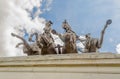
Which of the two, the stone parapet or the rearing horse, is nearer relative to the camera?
the stone parapet

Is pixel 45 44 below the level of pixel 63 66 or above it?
above

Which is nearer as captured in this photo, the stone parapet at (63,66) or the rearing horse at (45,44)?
the stone parapet at (63,66)

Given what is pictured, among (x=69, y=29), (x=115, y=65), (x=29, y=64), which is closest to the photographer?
(x=115, y=65)

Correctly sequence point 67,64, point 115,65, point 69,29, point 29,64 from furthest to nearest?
1. point 69,29
2. point 29,64
3. point 67,64
4. point 115,65

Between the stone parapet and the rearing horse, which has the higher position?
the rearing horse

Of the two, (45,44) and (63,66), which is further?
(45,44)

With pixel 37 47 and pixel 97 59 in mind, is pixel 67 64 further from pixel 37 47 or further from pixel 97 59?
pixel 37 47

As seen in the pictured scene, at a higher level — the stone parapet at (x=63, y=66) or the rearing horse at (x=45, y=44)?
the rearing horse at (x=45, y=44)
